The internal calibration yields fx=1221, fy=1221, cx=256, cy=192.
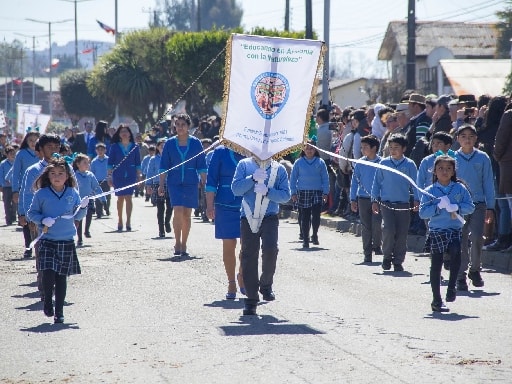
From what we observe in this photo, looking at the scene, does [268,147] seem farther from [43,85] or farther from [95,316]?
[43,85]

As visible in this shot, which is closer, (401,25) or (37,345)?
(37,345)

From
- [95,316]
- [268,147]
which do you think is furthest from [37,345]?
[268,147]

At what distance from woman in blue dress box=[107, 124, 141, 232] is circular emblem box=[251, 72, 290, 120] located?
31.6 ft

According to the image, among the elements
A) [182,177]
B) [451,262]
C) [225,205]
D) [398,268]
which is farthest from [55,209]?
[182,177]

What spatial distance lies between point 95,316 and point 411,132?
8.36 metres

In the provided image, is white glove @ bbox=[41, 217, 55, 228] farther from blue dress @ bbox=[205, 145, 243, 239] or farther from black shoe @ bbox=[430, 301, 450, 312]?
black shoe @ bbox=[430, 301, 450, 312]

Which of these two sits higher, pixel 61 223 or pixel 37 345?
pixel 61 223

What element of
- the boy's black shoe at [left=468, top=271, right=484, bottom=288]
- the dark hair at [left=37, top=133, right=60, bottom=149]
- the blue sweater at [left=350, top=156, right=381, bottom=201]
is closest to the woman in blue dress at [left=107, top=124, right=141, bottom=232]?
the blue sweater at [left=350, top=156, right=381, bottom=201]

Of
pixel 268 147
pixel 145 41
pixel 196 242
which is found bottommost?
pixel 196 242

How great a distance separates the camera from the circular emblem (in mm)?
11680

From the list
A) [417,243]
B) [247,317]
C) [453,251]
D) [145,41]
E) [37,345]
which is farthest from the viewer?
[145,41]

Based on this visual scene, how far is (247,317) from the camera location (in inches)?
432

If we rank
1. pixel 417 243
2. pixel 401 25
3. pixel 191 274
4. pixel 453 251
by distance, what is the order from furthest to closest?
1. pixel 401 25
2. pixel 417 243
3. pixel 191 274
4. pixel 453 251

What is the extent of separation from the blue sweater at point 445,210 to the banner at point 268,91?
138 centimetres
